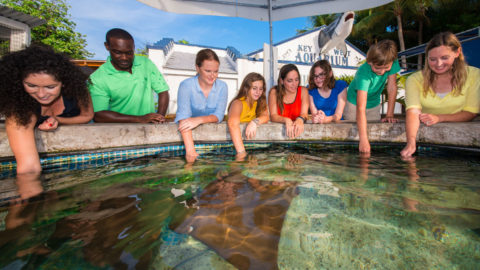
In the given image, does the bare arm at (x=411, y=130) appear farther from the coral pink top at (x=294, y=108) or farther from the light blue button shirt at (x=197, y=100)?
the light blue button shirt at (x=197, y=100)

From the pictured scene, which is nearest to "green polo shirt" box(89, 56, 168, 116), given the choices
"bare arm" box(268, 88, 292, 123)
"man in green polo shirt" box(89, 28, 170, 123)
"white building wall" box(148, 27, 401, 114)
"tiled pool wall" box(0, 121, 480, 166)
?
"man in green polo shirt" box(89, 28, 170, 123)

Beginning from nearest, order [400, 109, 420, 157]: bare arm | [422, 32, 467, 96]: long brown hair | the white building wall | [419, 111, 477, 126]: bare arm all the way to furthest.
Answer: [422, 32, 467, 96]: long brown hair < [400, 109, 420, 157]: bare arm < [419, 111, 477, 126]: bare arm < the white building wall

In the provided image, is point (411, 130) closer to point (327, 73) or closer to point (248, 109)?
point (327, 73)

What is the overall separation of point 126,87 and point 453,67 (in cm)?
470

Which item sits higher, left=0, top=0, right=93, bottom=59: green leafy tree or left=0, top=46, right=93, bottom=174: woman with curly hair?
left=0, top=0, right=93, bottom=59: green leafy tree

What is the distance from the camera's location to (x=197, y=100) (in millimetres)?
3660

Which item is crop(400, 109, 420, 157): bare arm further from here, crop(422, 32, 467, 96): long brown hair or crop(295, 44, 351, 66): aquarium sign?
crop(295, 44, 351, 66): aquarium sign

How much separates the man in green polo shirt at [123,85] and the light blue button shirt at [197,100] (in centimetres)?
51

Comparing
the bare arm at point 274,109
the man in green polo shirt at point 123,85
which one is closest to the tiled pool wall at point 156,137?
the bare arm at point 274,109

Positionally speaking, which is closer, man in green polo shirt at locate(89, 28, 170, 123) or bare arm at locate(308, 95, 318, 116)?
man in green polo shirt at locate(89, 28, 170, 123)

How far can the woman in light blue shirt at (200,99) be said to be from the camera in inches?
128

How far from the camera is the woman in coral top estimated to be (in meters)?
3.85

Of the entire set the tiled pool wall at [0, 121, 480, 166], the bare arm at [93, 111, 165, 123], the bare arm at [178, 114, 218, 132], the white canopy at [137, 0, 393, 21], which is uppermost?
the white canopy at [137, 0, 393, 21]

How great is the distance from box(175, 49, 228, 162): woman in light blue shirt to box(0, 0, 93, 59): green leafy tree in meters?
20.0
